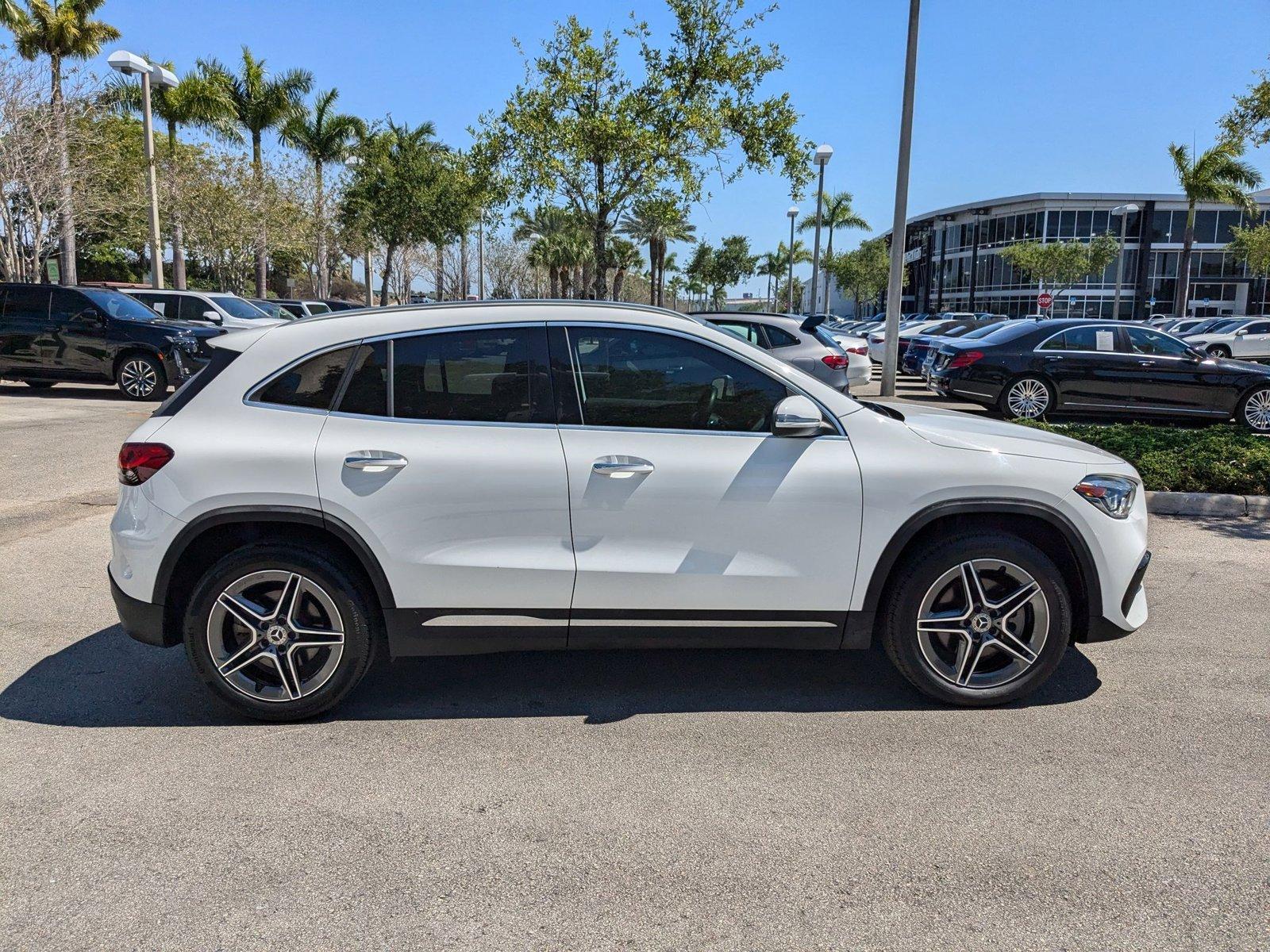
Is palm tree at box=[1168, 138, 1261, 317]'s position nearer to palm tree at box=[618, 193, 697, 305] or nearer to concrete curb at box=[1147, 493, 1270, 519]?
palm tree at box=[618, 193, 697, 305]

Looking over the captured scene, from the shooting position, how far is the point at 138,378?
49.6 ft

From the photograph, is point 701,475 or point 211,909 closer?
point 211,909

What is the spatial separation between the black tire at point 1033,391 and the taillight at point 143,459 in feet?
40.0

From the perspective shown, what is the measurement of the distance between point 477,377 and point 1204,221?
3103 inches

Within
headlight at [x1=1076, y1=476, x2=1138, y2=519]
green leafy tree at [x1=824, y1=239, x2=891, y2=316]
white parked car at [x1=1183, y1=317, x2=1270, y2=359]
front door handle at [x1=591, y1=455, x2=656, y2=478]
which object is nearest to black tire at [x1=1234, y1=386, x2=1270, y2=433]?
headlight at [x1=1076, y1=476, x2=1138, y2=519]

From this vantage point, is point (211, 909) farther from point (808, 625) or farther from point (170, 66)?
point (170, 66)

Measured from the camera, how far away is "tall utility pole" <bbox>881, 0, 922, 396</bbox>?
16.0 meters

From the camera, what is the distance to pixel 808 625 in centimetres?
393

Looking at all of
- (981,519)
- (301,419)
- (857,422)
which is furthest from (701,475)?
(301,419)

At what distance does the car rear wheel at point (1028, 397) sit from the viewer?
44.5 ft

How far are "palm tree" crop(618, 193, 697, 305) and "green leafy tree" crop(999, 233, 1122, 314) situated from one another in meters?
23.4

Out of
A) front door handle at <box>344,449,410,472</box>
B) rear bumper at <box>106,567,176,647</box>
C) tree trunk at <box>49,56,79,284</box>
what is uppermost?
tree trunk at <box>49,56,79,284</box>

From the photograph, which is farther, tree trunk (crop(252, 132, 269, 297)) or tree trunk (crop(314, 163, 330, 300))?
tree trunk (crop(314, 163, 330, 300))

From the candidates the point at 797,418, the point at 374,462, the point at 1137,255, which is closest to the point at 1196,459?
the point at 797,418
